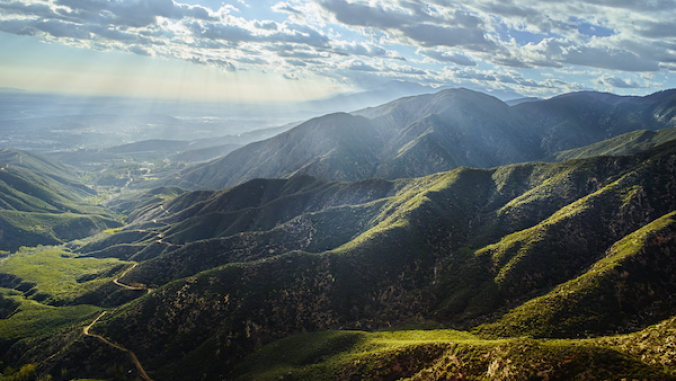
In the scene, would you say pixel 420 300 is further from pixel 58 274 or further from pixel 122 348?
pixel 58 274

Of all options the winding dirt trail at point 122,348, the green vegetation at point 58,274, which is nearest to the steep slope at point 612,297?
the winding dirt trail at point 122,348

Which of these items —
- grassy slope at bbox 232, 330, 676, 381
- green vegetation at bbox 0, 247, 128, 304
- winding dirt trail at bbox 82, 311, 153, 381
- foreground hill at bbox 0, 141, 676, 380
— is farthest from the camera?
green vegetation at bbox 0, 247, 128, 304

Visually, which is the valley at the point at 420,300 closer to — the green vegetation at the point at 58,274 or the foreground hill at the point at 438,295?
the foreground hill at the point at 438,295

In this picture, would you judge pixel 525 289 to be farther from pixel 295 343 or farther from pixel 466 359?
pixel 295 343

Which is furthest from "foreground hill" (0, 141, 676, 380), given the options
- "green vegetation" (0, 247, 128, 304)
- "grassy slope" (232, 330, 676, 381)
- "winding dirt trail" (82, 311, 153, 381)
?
"green vegetation" (0, 247, 128, 304)

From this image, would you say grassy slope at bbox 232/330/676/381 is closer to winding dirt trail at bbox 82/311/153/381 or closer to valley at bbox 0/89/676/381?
valley at bbox 0/89/676/381

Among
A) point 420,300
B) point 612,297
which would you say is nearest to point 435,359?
point 420,300

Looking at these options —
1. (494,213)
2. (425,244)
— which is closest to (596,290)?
(425,244)

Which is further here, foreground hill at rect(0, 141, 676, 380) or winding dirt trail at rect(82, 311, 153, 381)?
winding dirt trail at rect(82, 311, 153, 381)
